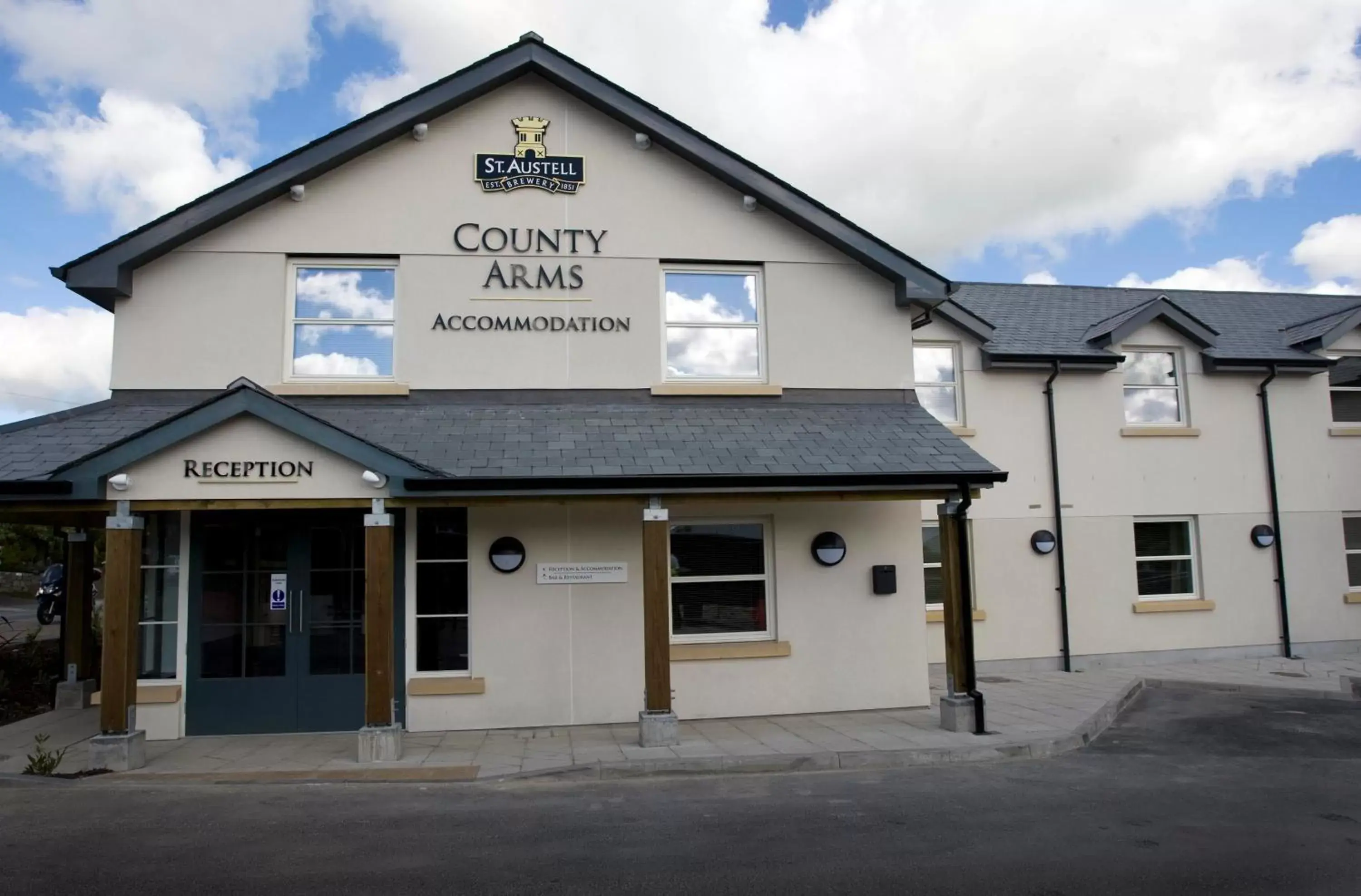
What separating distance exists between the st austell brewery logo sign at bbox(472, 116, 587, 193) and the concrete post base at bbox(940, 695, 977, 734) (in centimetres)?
758

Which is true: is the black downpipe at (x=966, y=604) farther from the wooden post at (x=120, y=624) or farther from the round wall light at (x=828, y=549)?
the wooden post at (x=120, y=624)

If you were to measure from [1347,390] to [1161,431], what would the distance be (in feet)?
14.1

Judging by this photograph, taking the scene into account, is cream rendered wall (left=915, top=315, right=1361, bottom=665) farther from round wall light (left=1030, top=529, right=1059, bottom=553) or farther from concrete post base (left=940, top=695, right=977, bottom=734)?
concrete post base (left=940, top=695, right=977, bottom=734)

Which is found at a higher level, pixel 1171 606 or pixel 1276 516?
pixel 1276 516

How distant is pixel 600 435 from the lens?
10727 millimetres

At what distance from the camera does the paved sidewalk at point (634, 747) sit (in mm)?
8891

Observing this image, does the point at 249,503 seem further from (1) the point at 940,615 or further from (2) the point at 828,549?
(1) the point at 940,615

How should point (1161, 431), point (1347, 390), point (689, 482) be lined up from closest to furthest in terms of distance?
point (689, 482) → point (1161, 431) → point (1347, 390)

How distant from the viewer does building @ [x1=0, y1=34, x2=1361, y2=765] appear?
384 inches

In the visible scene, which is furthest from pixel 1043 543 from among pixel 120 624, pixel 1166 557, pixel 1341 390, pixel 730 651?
pixel 120 624

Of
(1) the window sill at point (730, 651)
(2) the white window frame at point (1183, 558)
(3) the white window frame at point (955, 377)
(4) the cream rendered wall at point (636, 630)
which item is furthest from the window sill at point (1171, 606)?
(1) the window sill at point (730, 651)

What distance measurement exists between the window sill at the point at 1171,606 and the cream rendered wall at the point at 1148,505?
102 millimetres

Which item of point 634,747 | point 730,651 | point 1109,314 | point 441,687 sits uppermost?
point 1109,314

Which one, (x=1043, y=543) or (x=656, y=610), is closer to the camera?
(x=656, y=610)
